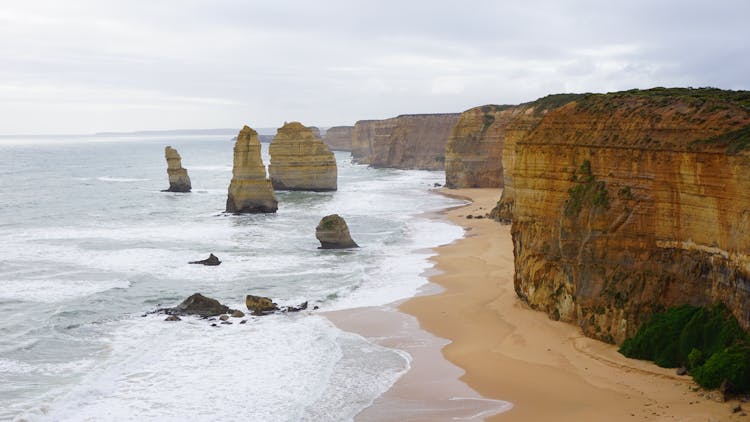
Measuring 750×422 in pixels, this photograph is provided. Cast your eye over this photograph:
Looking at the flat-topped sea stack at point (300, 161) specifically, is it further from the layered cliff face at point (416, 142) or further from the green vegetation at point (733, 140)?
the green vegetation at point (733, 140)

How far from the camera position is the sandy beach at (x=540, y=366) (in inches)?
632

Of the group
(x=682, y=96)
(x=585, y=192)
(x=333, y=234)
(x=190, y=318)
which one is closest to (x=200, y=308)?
(x=190, y=318)

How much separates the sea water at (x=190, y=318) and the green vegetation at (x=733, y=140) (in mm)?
9620

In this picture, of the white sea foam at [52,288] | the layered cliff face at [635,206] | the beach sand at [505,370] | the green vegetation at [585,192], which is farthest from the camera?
the white sea foam at [52,288]

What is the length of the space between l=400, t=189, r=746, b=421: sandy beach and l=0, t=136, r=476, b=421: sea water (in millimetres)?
2275

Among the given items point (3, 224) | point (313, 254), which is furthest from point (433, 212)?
point (3, 224)

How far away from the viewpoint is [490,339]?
904 inches

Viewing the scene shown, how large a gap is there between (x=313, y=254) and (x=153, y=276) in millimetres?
8966

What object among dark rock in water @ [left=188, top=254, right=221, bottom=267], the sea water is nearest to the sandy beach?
the sea water

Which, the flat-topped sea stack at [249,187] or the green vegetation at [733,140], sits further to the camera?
the flat-topped sea stack at [249,187]

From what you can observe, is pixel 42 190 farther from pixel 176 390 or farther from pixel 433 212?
pixel 176 390

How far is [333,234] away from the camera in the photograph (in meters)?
41.2

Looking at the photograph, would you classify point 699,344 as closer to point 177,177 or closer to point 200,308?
point 200,308

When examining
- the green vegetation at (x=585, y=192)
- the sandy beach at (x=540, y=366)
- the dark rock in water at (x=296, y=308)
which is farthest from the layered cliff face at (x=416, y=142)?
the green vegetation at (x=585, y=192)
